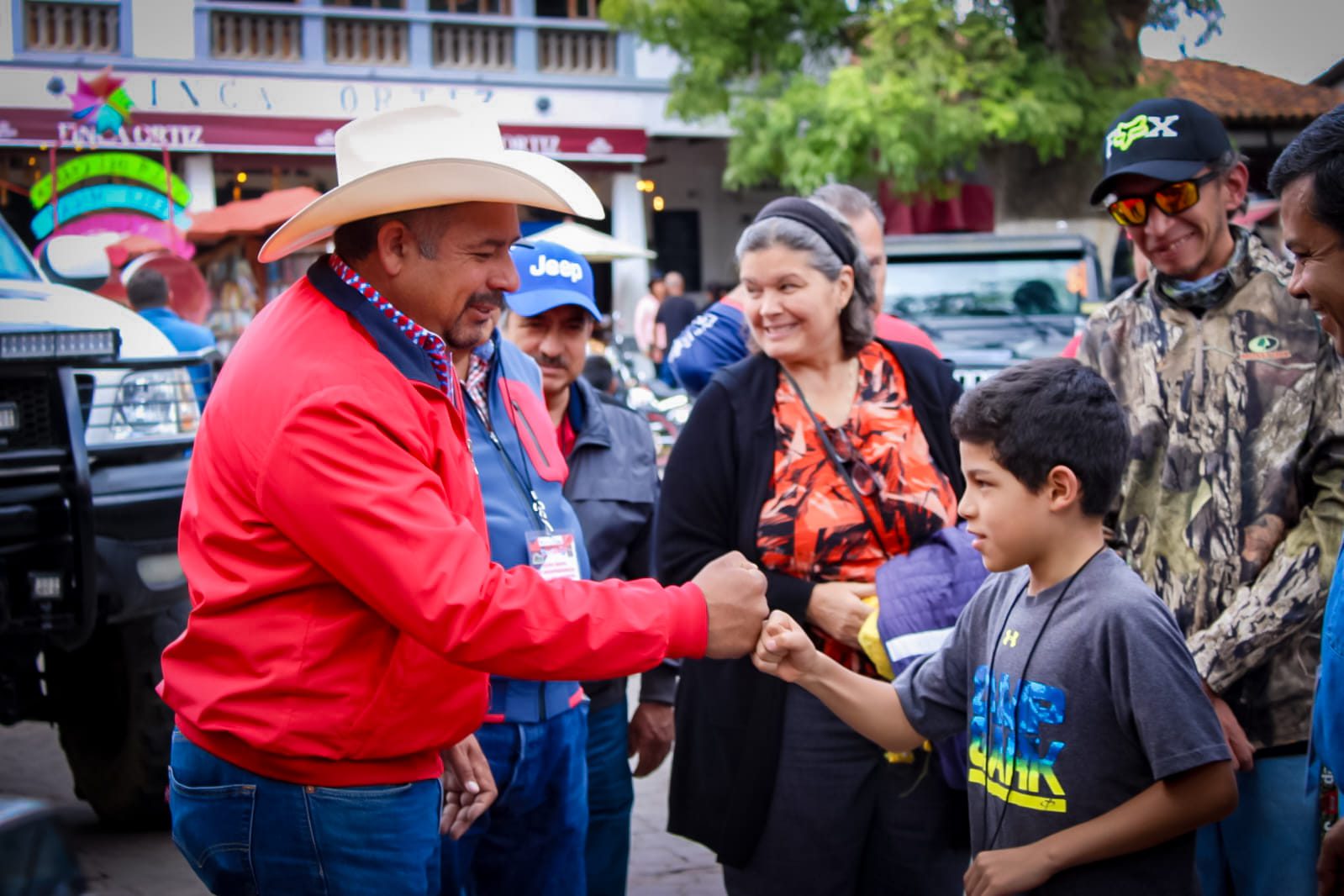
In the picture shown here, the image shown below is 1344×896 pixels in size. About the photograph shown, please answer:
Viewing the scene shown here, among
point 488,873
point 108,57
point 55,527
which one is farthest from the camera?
point 108,57

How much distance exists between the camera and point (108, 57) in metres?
20.0

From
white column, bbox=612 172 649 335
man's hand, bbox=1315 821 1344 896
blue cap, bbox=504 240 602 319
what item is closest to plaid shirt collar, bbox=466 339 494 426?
blue cap, bbox=504 240 602 319

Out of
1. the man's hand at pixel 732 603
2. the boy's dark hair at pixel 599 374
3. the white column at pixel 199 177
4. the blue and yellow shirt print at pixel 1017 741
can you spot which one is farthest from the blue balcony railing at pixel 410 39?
the blue and yellow shirt print at pixel 1017 741

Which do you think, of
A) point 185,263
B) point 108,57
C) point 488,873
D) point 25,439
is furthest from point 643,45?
point 488,873

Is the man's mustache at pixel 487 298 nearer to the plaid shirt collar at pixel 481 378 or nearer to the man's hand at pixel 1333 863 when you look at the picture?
the plaid shirt collar at pixel 481 378

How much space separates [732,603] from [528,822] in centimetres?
94

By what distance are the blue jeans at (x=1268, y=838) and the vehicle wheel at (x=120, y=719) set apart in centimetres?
381

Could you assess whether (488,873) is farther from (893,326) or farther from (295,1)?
(295,1)

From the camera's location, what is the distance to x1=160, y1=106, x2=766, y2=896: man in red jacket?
247cm

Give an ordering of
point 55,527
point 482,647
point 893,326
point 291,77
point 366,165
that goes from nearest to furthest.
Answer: point 482,647, point 366,165, point 893,326, point 55,527, point 291,77

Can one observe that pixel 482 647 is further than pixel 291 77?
No

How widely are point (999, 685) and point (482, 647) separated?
3.38 ft

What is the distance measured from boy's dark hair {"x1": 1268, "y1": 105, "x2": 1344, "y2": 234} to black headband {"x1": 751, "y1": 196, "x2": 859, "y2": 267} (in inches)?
52.1

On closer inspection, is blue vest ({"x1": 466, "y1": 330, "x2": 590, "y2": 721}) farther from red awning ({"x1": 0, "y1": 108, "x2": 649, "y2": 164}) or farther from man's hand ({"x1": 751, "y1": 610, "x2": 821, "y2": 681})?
red awning ({"x1": 0, "y1": 108, "x2": 649, "y2": 164})
